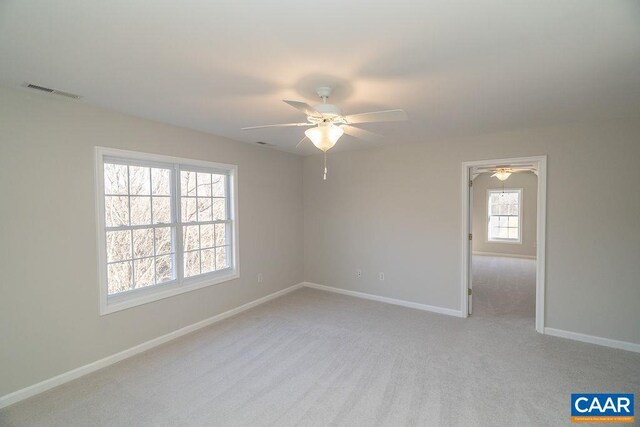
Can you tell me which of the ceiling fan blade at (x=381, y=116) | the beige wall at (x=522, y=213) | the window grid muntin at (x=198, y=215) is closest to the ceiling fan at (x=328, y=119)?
the ceiling fan blade at (x=381, y=116)

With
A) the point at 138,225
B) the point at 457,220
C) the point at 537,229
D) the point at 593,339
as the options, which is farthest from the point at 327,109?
the point at 593,339

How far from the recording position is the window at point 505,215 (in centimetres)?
852

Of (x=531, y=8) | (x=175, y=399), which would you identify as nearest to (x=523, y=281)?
(x=531, y=8)

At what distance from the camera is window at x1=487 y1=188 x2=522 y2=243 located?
8516mm

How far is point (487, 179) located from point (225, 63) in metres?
8.84

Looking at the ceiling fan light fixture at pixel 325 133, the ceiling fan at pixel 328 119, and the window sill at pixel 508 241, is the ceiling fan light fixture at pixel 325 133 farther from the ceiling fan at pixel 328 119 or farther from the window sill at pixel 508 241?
the window sill at pixel 508 241

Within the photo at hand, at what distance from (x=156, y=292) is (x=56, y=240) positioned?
3.56 feet

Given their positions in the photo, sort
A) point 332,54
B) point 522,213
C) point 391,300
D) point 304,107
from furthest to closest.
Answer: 1. point 522,213
2. point 391,300
3. point 304,107
4. point 332,54

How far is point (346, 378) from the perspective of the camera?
8.67ft

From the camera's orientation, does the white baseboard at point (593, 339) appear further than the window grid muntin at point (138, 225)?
Yes

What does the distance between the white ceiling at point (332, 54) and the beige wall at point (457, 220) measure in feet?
2.18

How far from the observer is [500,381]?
259 cm

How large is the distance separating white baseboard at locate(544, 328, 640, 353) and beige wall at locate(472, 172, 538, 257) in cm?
550

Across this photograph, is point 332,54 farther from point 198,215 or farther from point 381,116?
point 198,215
